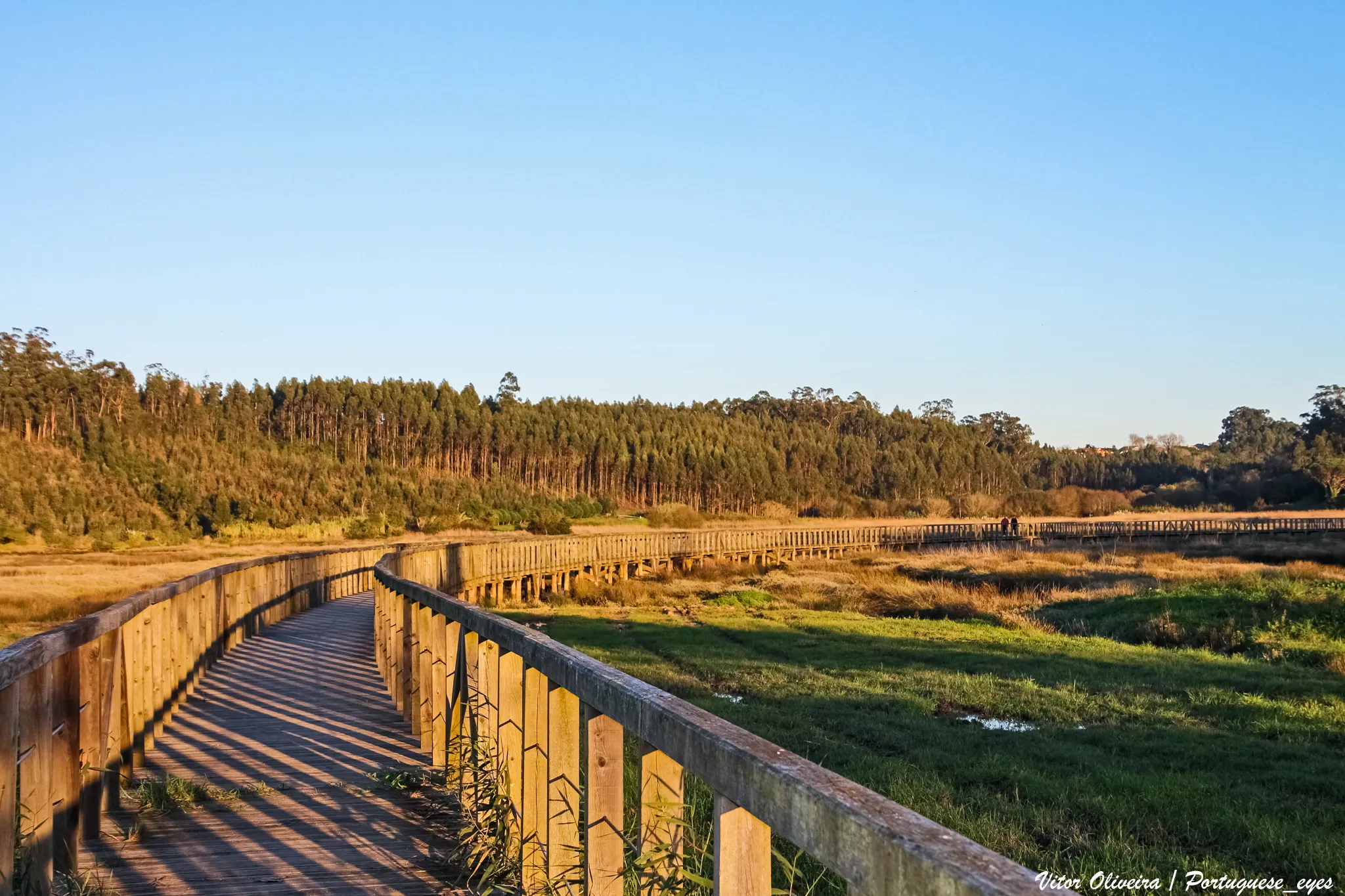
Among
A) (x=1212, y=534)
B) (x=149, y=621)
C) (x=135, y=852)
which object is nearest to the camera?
(x=135, y=852)

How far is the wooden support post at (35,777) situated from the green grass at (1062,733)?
15.9ft

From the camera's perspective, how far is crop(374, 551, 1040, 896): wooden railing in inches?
65.1

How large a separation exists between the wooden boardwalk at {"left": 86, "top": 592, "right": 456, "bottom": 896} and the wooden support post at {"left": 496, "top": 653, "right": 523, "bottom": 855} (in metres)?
0.50

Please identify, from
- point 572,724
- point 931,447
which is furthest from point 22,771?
point 931,447

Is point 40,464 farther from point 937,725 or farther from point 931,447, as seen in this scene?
point 931,447

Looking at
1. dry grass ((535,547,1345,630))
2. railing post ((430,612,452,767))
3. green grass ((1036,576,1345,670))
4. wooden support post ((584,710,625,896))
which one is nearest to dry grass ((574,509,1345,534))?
dry grass ((535,547,1345,630))

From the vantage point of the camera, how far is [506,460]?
342 ft

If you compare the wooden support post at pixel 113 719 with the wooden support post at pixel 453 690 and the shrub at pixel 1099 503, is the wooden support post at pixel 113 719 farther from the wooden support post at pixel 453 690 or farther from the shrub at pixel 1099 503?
the shrub at pixel 1099 503

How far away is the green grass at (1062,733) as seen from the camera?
7070 millimetres

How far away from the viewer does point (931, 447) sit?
428ft

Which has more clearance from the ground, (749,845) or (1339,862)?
(749,845)

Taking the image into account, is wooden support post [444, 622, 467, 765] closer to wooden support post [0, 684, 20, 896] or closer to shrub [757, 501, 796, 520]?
wooden support post [0, 684, 20, 896]

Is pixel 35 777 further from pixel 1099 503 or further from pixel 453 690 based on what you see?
pixel 1099 503

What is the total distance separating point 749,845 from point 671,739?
431 millimetres
